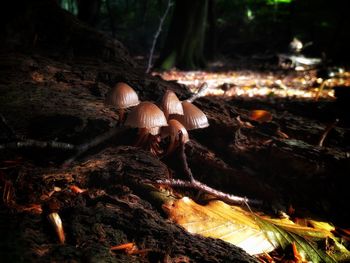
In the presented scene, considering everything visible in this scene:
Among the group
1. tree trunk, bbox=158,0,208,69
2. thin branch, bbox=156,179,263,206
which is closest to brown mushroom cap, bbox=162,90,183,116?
thin branch, bbox=156,179,263,206

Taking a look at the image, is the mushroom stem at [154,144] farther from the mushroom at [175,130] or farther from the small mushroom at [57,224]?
the small mushroom at [57,224]

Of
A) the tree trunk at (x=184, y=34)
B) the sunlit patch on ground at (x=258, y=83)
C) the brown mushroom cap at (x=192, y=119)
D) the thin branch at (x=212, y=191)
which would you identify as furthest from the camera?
the tree trunk at (x=184, y=34)

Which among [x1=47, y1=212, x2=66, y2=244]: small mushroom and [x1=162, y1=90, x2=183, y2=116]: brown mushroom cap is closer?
[x1=47, y1=212, x2=66, y2=244]: small mushroom

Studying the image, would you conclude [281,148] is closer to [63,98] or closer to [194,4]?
[63,98]

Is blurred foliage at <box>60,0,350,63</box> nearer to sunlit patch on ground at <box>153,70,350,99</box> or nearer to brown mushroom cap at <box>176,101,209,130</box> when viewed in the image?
sunlit patch on ground at <box>153,70,350,99</box>

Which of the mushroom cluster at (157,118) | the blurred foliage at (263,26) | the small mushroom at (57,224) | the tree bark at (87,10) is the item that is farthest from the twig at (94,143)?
the blurred foliage at (263,26)
